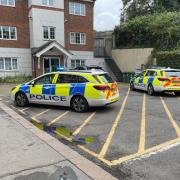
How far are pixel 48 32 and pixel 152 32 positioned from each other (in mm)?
10404

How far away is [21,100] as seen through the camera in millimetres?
11445

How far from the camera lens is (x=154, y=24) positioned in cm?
2477

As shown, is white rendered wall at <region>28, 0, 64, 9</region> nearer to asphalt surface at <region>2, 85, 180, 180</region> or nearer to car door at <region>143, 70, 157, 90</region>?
car door at <region>143, 70, 157, 90</region>

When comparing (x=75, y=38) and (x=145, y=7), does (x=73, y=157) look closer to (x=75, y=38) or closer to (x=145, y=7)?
(x=75, y=38)

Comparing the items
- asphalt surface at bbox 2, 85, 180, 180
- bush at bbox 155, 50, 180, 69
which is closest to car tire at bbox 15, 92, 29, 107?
asphalt surface at bbox 2, 85, 180, 180

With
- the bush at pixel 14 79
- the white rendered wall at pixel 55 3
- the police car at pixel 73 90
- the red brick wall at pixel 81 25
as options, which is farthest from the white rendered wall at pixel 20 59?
the police car at pixel 73 90

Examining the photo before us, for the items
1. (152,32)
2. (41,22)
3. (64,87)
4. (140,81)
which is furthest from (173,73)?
(41,22)

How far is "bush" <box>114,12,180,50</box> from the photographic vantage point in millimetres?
23297

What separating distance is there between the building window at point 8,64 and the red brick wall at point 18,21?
1.35m

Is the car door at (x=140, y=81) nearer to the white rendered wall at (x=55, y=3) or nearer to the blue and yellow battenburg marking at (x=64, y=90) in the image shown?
the blue and yellow battenburg marking at (x=64, y=90)

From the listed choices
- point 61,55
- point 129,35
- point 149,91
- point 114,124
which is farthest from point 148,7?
point 114,124

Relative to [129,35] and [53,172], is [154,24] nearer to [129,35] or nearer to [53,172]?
[129,35]

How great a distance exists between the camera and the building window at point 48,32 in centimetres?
2534

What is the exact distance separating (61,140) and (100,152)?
4.41 feet
